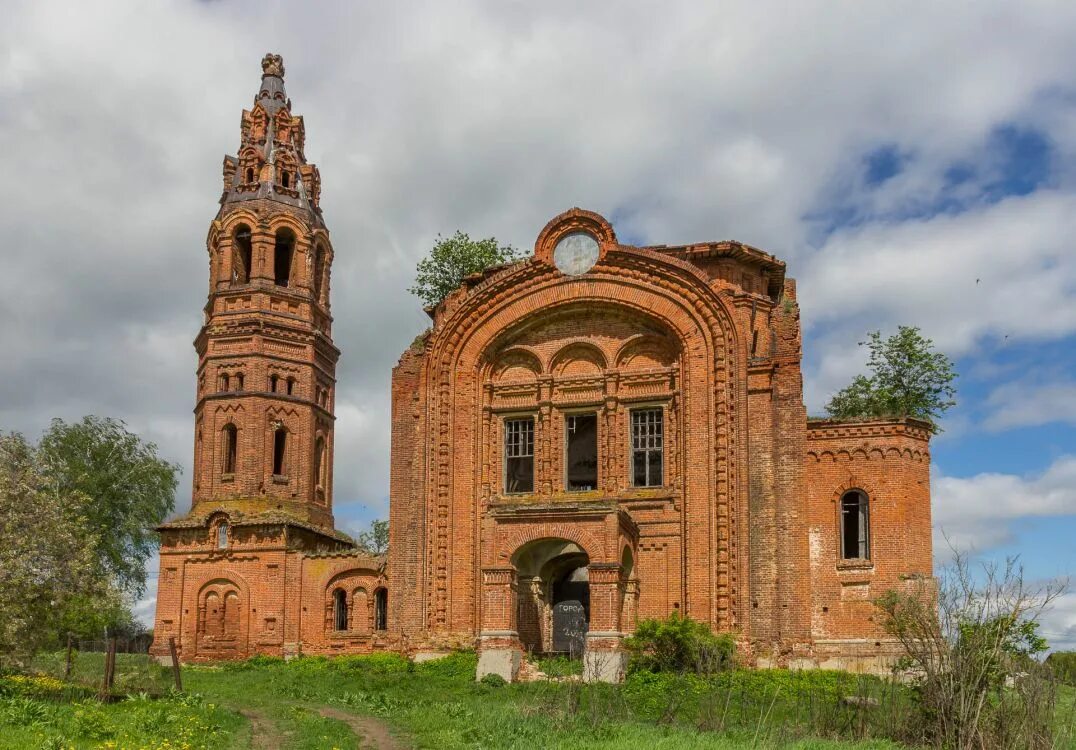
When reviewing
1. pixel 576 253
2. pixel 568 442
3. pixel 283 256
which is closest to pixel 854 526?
pixel 568 442

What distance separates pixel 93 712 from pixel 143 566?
103ft

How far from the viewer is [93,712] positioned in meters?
16.1

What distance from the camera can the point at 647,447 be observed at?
27.8 meters

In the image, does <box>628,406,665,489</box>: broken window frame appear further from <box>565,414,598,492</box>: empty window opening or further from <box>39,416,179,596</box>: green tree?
<box>39,416,179,596</box>: green tree

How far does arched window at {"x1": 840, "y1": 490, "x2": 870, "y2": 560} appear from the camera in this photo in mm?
25984

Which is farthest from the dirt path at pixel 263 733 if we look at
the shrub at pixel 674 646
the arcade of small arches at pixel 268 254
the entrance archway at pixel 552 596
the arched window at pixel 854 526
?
the arcade of small arches at pixel 268 254

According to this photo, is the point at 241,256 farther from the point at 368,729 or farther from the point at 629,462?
the point at 368,729

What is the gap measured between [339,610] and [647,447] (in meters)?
9.47

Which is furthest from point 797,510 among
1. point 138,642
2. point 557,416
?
point 138,642

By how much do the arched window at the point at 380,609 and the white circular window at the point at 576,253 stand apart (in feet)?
31.5

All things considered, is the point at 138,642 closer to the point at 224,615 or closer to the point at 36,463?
the point at 224,615

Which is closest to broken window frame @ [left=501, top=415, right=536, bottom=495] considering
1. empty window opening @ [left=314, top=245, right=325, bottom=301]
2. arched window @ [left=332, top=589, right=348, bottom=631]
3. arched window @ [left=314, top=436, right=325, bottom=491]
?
arched window @ [left=332, top=589, right=348, bottom=631]

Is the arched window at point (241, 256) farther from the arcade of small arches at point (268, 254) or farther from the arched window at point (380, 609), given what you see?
the arched window at point (380, 609)

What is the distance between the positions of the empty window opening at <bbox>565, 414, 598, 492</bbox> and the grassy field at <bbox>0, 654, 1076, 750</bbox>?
5.43m
